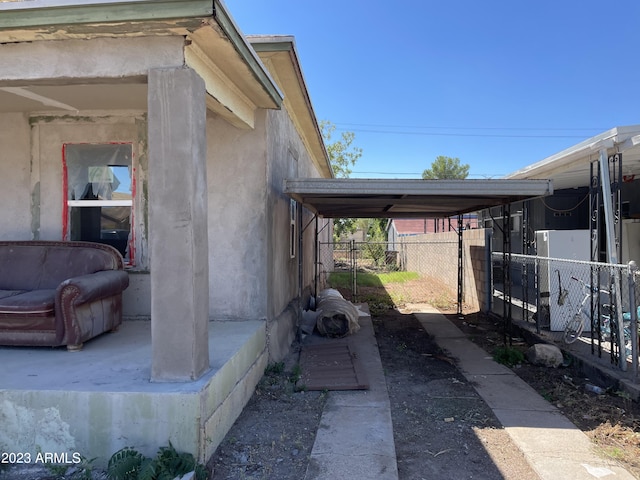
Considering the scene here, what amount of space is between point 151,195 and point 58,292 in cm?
159

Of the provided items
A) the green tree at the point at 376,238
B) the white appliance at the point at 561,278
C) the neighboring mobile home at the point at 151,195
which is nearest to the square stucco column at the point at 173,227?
the neighboring mobile home at the point at 151,195

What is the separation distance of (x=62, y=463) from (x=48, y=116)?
4.24 m

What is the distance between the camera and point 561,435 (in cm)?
389

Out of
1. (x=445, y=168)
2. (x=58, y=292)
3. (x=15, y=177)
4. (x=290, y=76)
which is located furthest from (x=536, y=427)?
(x=445, y=168)

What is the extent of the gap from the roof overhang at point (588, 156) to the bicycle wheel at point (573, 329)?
2392 mm

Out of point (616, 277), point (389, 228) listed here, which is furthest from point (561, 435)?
point (389, 228)

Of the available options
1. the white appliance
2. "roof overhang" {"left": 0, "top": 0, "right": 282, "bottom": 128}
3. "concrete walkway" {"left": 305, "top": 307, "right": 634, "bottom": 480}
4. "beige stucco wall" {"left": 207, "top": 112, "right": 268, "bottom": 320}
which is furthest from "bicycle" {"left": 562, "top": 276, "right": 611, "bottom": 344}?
"roof overhang" {"left": 0, "top": 0, "right": 282, "bottom": 128}

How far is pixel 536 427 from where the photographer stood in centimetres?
407

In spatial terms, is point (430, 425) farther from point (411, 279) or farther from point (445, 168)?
point (445, 168)

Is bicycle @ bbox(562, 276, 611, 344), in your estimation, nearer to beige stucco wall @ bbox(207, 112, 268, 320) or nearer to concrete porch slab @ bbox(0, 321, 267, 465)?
beige stucco wall @ bbox(207, 112, 268, 320)

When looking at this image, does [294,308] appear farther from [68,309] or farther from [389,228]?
[389,228]

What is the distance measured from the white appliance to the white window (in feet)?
21.1

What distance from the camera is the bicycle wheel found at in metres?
6.43

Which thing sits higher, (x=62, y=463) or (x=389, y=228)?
(x=389, y=228)
